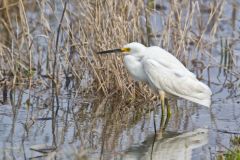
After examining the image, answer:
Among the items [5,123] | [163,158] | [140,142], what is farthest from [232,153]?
[5,123]

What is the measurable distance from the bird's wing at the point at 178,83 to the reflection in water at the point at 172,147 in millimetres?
433

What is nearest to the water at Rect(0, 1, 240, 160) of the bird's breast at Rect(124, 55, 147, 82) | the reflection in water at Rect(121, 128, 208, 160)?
the reflection in water at Rect(121, 128, 208, 160)

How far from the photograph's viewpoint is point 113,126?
7.29 meters

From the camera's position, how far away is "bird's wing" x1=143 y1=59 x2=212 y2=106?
290 inches

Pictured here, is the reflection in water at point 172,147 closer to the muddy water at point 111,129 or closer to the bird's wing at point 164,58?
the muddy water at point 111,129

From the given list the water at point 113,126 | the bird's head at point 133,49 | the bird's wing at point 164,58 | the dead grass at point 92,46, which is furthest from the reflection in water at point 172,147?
the dead grass at point 92,46

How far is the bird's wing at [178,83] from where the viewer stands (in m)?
7.37

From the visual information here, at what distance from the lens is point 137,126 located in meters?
7.33

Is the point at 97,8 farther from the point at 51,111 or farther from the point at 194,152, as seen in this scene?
the point at 194,152

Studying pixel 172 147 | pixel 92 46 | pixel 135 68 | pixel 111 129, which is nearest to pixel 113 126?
pixel 111 129

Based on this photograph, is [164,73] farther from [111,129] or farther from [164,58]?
[111,129]

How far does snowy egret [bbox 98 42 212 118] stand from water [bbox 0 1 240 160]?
273mm

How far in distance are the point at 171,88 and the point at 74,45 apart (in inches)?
49.8

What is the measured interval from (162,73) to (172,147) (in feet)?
3.28
